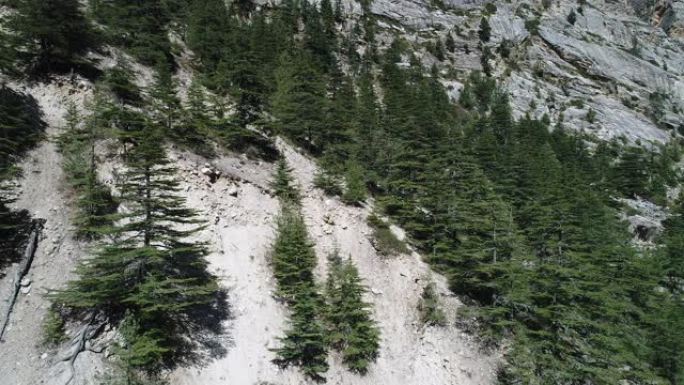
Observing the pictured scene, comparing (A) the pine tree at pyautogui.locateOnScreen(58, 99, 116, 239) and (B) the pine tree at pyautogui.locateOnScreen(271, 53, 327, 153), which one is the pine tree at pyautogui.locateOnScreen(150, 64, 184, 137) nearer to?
(A) the pine tree at pyautogui.locateOnScreen(58, 99, 116, 239)

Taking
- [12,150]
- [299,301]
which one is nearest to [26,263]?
[12,150]

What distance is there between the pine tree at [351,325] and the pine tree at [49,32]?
23.9m

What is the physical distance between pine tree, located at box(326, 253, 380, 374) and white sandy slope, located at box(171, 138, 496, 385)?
2.04ft

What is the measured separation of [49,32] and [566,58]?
98.6m

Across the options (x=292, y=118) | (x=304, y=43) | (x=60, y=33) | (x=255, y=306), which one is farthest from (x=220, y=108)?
(x=304, y=43)

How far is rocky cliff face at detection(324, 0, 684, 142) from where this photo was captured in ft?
243

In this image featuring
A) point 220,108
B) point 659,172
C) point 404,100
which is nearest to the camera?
point 220,108

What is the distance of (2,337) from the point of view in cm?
1367

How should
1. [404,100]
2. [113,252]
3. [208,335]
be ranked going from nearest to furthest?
[113,252] → [208,335] → [404,100]

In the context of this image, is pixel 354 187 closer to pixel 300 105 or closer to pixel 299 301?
pixel 300 105

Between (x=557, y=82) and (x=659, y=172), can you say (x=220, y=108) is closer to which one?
(x=659, y=172)

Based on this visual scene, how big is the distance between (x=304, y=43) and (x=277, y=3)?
74.9 feet

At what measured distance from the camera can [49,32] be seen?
22.4m

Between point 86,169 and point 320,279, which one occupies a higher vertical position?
point 86,169
